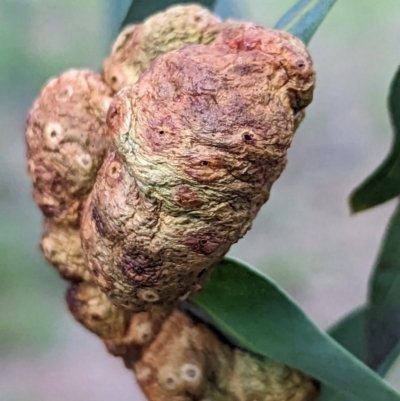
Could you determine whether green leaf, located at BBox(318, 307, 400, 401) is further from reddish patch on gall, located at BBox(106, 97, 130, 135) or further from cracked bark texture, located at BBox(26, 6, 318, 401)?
reddish patch on gall, located at BBox(106, 97, 130, 135)

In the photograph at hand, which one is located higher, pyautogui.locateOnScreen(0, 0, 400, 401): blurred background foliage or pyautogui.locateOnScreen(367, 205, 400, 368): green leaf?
pyautogui.locateOnScreen(367, 205, 400, 368): green leaf

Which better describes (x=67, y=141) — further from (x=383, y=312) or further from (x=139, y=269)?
(x=383, y=312)

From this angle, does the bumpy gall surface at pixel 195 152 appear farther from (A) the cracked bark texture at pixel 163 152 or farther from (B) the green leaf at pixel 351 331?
(B) the green leaf at pixel 351 331

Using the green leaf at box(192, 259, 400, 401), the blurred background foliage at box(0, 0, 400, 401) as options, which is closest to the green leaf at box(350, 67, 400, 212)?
the green leaf at box(192, 259, 400, 401)

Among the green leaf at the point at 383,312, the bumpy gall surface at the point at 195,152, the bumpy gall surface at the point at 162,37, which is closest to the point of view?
the bumpy gall surface at the point at 195,152

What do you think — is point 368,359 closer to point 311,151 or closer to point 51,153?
point 51,153

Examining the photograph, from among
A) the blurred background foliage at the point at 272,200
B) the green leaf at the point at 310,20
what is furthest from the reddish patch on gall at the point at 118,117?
the blurred background foliage at the point at 272,200
